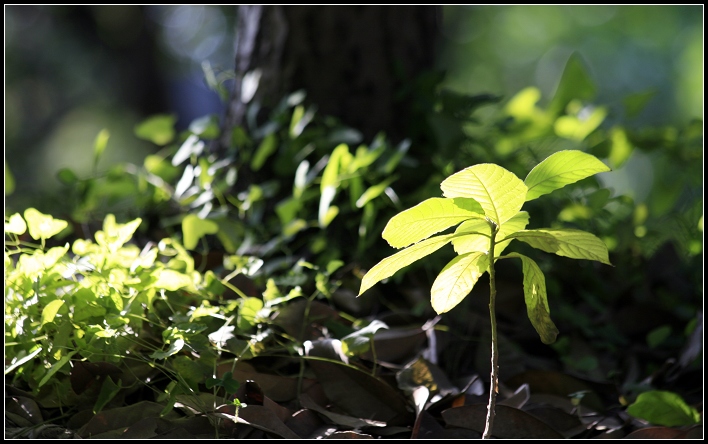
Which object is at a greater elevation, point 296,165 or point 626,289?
point 296,165

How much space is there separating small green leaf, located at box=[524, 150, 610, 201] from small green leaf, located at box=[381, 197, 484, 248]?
5cm

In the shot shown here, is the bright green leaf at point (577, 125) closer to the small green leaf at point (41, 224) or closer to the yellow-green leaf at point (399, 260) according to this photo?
the yellow-green leaf at point (399, 260)

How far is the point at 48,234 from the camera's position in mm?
627

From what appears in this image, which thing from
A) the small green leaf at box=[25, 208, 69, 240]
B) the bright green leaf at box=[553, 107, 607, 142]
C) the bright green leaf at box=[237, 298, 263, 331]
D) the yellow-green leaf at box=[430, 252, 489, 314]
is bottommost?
the bright green leaf at box=[237, 298, 263, 331]

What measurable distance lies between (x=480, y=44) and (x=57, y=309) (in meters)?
8.86

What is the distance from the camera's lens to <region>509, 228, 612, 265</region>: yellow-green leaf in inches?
17.3

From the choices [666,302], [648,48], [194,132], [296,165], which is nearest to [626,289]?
[666,302]

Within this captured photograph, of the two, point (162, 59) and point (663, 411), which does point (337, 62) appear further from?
point (162, 59)

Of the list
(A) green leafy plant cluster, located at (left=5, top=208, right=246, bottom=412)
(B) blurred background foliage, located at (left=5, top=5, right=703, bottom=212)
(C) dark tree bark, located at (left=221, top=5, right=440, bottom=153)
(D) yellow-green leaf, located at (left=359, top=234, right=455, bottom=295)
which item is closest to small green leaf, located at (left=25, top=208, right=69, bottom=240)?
(A) green leafy plant cluster, located at (left=5, top=208, right=246, bottom=412)

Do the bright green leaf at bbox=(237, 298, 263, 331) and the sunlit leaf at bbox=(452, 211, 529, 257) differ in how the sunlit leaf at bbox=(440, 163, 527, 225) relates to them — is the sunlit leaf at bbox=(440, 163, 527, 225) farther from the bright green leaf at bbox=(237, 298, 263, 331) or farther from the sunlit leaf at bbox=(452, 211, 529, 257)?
the bright green leaf at bbox=(237, 298, 263, 331)

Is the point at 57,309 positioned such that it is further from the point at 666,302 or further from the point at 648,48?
the point at 648,48

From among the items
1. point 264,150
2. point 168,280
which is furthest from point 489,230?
point 264,150

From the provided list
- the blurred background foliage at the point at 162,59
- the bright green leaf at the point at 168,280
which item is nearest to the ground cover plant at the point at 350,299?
the bright green leaf at the point at 168,280

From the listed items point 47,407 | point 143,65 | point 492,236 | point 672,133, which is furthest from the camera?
point 143,65
